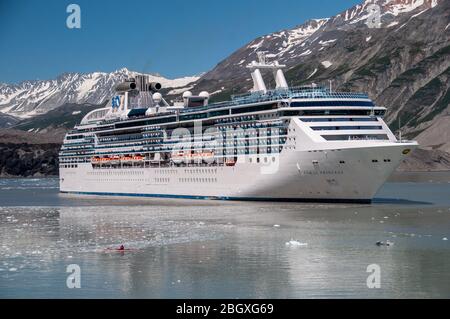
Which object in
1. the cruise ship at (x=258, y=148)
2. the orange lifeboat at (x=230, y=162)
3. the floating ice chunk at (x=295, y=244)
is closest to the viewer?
the floating ice chunk at (x=295, y=244)

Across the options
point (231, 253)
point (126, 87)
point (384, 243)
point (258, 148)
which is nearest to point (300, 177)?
point (258, 148)

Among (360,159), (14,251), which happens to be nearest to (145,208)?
(360,159)

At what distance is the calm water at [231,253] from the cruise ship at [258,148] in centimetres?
338

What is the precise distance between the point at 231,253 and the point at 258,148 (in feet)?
118

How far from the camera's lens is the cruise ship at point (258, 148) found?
72750mm

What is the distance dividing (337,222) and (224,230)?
948 cm

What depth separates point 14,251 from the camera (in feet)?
153

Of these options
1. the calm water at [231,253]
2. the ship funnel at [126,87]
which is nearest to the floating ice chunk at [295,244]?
the calm water at [231,253]

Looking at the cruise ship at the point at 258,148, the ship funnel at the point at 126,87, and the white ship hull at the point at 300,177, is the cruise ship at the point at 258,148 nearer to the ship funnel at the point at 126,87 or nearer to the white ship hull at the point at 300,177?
the white ship hull at the point at 300,177

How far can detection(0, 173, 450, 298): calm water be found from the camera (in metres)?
34.7

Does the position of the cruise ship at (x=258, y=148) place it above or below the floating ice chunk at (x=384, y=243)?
above

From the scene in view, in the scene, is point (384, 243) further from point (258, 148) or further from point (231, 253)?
point (258, 148)

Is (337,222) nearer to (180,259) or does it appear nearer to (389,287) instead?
(180,259)

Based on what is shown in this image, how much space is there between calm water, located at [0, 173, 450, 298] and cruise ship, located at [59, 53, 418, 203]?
3379 mm
